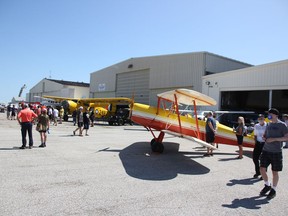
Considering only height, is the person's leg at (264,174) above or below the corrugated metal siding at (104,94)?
below

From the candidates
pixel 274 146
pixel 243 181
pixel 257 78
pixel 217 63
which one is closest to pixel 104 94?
pixel 217 63

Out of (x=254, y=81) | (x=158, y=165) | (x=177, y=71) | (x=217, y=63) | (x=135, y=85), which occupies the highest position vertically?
(x=217, y=63)

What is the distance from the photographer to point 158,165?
8.02 metres

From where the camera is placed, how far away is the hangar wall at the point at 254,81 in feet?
68.0

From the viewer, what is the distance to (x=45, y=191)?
5000 mm

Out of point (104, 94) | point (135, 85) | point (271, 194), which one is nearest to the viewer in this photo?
point (271, 194)

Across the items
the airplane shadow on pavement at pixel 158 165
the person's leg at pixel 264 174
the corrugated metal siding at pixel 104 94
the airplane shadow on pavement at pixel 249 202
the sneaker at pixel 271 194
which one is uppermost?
the corrugated metal siding at pixel 104 94

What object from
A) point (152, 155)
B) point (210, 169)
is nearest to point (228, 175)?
point (210, 169)

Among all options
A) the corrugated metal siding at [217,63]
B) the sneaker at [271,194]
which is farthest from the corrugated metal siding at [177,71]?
the sneaker at [271,194]

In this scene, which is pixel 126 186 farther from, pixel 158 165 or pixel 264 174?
pixel 264 174

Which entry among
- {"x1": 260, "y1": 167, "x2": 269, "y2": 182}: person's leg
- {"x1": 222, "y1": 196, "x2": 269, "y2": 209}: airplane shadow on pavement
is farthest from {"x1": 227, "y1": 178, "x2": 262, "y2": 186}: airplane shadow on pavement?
{"x1": 222, "y1": 196, "x2": 269, "y2": 209}: airplane shadow on pavement

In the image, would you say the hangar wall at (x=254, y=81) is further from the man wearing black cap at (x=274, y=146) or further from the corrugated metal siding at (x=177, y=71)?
the man wearing black cap at (x=274, y=146)

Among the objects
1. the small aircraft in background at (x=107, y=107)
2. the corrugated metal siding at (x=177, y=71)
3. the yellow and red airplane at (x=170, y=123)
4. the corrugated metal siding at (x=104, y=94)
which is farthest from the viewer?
the corrugated metal siding at (x=104, y=94)

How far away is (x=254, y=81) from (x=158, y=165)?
59.0 ft
